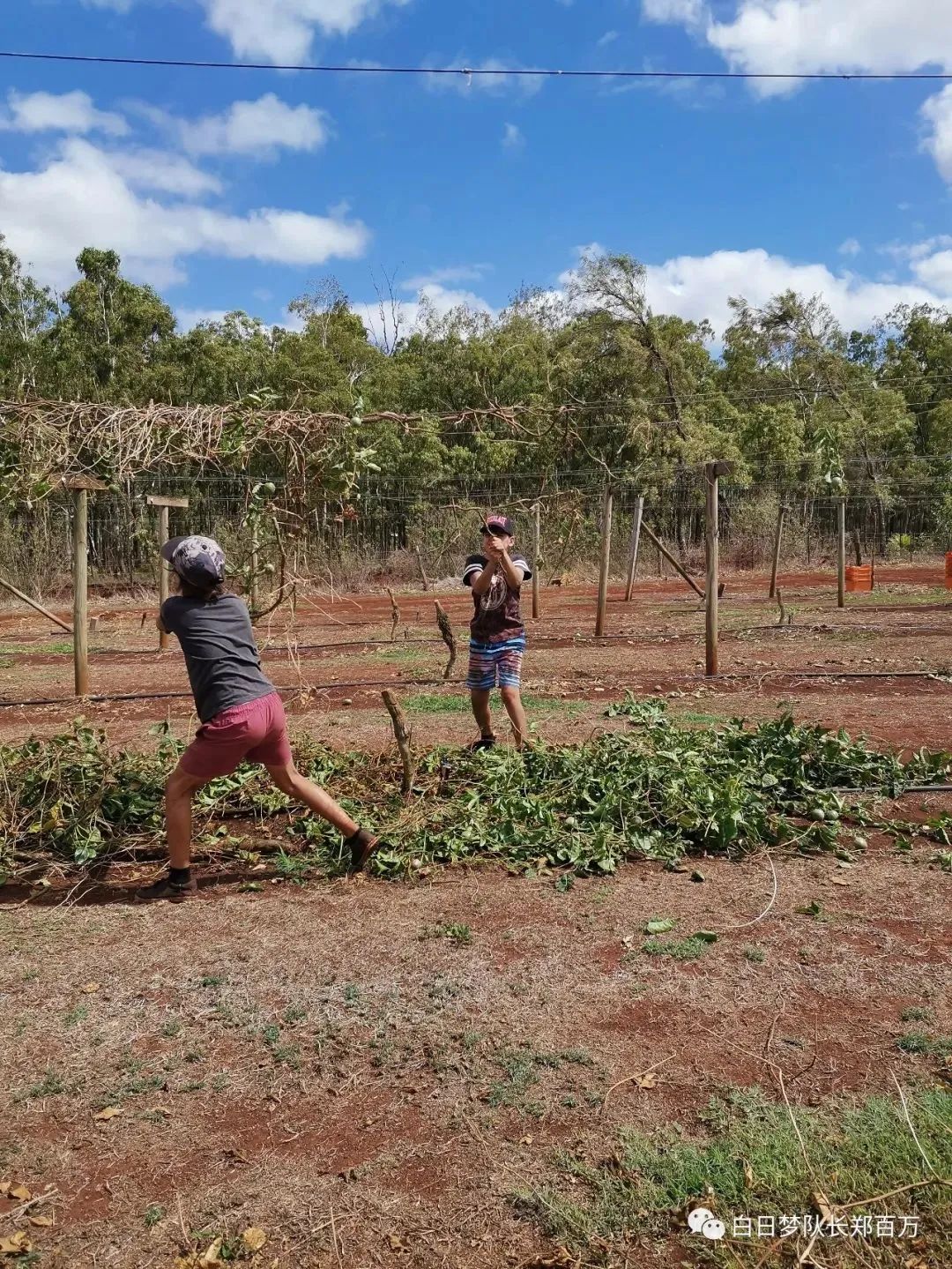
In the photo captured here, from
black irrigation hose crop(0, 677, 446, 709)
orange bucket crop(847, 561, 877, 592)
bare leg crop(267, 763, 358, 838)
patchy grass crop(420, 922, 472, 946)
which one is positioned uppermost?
orange bucket crop(847, 561, 877, 592)

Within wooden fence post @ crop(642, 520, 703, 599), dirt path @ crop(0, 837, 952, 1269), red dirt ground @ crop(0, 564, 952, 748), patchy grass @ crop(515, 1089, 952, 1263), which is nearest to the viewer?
patchy grass @ crop(515, 1089, 952, 1263)

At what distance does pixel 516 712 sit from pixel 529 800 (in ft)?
3.10

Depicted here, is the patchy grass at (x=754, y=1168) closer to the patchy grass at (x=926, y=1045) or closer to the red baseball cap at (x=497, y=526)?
the patchy grass at (x=926, y=1045)

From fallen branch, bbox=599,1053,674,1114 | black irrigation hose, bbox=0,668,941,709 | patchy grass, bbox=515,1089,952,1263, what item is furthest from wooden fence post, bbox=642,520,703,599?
patchy grass, bbox=515,1089,952,1263

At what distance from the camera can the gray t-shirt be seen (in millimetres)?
4395

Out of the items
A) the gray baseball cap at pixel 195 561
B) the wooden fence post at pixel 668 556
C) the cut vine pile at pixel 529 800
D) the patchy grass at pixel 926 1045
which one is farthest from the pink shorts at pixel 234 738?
the wooden fence post at pixel 668 556

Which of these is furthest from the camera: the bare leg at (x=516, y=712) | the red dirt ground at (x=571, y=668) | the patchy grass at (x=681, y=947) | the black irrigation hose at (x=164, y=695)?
the black irrigation hose at (x=164, y=695)

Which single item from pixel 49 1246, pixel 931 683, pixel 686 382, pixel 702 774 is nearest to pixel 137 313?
pixel 686 382

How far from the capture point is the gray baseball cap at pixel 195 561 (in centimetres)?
436

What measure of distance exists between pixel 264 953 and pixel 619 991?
1396 mm

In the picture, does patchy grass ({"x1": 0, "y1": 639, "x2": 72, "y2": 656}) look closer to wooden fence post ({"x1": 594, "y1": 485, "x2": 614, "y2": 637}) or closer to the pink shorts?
wooden fence post ({"x1": 594, "y1": 485, "x2": 614, "y2": 637})

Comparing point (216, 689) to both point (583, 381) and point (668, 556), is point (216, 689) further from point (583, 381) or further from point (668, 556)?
point (583, 381)

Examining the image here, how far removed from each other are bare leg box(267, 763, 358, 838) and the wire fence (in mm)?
8358

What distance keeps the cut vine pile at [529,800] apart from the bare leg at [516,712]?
0.17 meters
